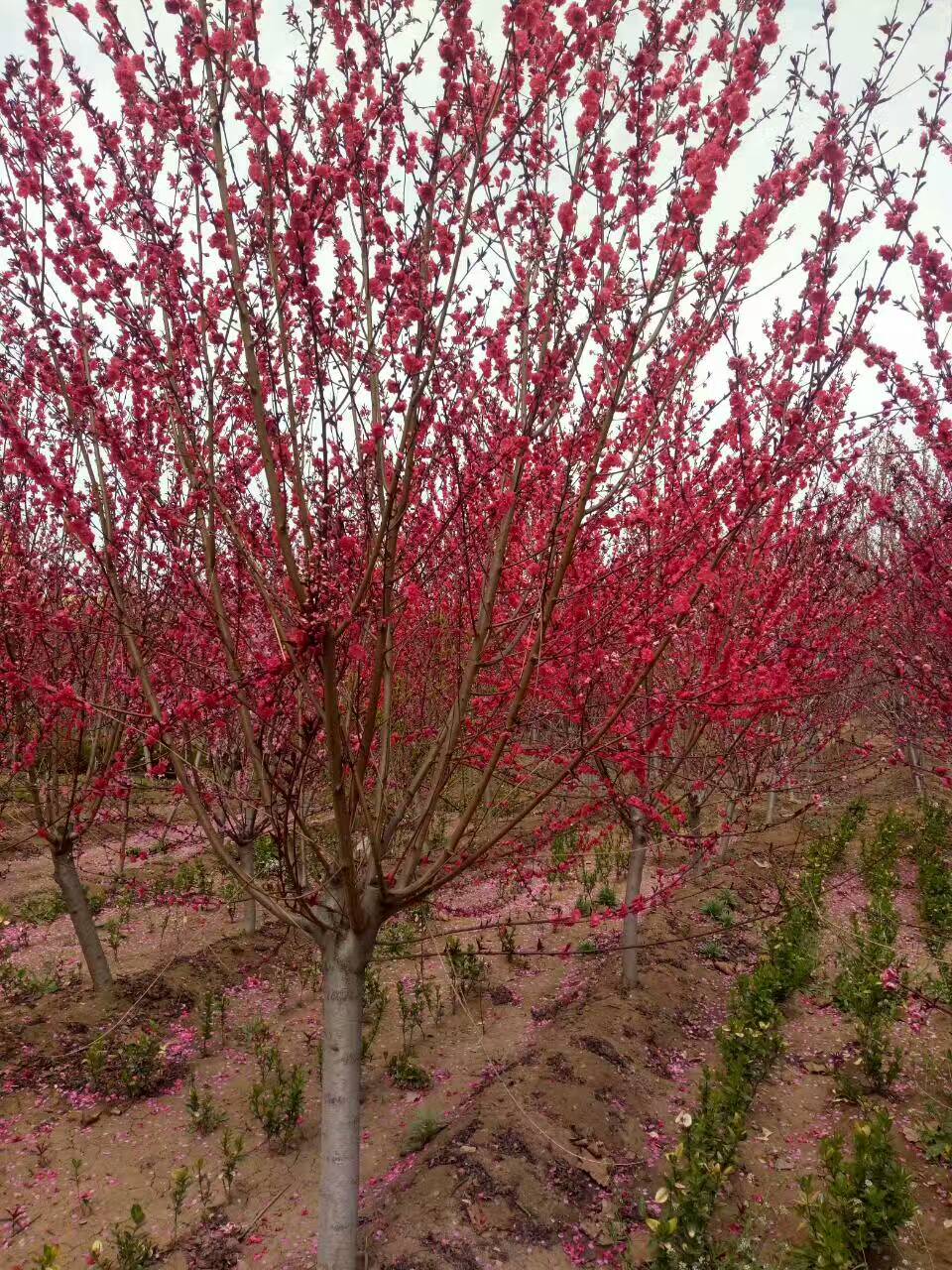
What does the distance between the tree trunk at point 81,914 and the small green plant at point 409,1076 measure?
9.87 ft

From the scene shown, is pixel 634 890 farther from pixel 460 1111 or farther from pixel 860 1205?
pixel 860 1205

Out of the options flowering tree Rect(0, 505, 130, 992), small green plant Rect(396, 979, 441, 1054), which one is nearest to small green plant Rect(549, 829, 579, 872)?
small green plant Rect(396, 979, 441, 1054)

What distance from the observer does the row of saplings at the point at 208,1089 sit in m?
3.85

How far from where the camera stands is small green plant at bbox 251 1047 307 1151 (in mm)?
4754

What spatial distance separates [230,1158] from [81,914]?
115 inches

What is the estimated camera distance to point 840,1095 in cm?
521

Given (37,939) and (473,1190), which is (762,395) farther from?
(37,939)

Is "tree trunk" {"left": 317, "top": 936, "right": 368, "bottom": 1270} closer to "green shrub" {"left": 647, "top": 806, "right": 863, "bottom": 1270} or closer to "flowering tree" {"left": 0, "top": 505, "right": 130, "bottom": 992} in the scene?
"green shrub" {"left": 647, "top": 806, "right": 863, "bottom": 1270}

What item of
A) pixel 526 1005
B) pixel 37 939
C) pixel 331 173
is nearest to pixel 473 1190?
pixel 526 1005

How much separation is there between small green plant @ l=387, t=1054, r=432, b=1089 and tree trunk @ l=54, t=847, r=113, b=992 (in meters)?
3.01

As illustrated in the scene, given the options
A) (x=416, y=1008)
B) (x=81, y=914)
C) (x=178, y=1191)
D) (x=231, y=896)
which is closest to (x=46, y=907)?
(x=231, y=896)

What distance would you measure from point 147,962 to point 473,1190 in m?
5.09

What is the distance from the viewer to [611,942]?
776 cm

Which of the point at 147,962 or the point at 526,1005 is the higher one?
the point at 147,962
